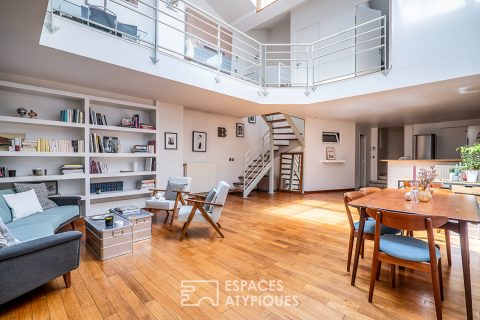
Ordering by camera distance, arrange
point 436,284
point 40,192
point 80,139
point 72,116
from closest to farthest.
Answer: point 436,284
point 40,192
point 72,116
point 80,139

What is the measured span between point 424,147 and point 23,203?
→ 10.8 m

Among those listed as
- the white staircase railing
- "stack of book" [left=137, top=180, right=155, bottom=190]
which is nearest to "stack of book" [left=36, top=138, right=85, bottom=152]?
"stack of book" [left=137, top=180, right=155, bottom=190]

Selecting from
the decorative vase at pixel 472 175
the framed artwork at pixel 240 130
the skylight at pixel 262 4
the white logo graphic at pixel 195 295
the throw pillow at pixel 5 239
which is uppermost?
the skylight at pixel 262 4

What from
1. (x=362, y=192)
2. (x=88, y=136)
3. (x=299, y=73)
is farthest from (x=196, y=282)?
(x=299, y=73)

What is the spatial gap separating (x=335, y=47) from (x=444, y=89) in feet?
10.1

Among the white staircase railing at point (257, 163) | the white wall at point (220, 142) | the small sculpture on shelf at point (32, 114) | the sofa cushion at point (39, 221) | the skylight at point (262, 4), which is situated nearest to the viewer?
the sofa cushion at point (39, 221)

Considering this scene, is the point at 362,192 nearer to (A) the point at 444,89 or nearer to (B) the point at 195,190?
(A) the point at 444,89

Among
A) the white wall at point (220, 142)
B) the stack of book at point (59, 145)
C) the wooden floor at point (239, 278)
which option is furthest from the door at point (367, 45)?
the stack of book at point (59, 145)

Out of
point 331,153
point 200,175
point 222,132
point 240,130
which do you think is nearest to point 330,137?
point 331,153

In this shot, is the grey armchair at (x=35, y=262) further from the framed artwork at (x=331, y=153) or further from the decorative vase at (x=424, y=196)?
the framed artwork at (x=331, y=153)

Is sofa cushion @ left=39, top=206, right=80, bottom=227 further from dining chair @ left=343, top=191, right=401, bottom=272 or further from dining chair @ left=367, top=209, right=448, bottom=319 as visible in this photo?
dining chair @ left=367, top=209, right=448, bottom=319

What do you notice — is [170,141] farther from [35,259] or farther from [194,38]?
[35,259]

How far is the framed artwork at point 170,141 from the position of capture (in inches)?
211

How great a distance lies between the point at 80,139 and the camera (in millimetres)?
4320
